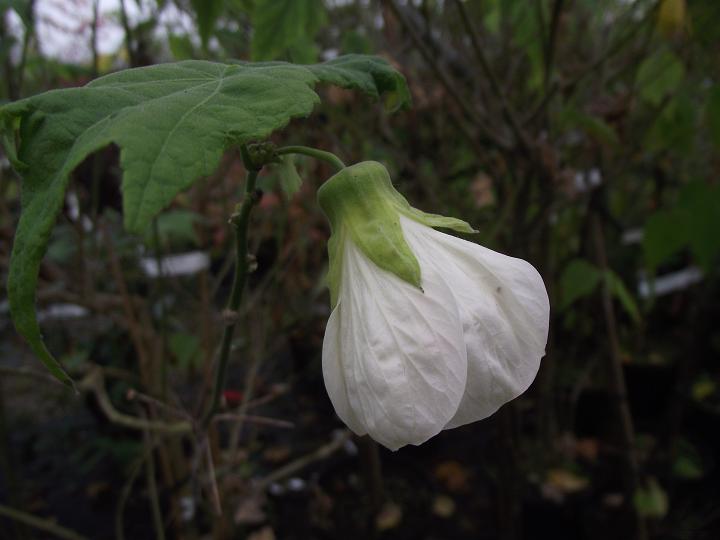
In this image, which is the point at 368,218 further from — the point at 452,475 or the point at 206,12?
the point at 452,475

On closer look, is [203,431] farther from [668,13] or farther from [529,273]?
[668,13]

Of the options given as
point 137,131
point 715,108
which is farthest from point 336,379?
point 715,108

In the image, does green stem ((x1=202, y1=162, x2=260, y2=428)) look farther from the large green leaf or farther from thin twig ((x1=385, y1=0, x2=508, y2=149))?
thin twig ((x1=385, y1=0, x2=508, y2=149))

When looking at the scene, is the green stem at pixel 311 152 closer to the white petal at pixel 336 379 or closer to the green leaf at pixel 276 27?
the white petal at pixel 336 379

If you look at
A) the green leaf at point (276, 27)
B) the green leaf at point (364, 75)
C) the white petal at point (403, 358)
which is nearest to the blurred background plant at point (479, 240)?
the green leaf at point (276, 27)

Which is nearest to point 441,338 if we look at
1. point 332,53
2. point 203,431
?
point 203,431
